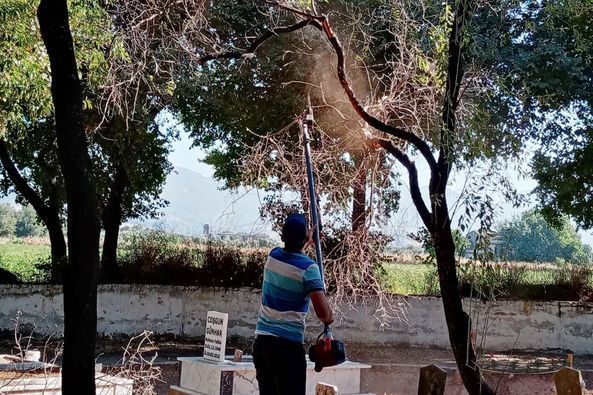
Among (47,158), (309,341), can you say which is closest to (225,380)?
(309,341)

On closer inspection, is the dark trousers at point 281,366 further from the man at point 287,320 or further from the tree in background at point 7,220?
the tree in background at point 7,220

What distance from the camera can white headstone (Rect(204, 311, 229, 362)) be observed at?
9289 mm

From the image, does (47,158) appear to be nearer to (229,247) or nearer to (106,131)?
(106,131)

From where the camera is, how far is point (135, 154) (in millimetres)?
17250

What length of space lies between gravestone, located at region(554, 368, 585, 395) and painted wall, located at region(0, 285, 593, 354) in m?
10.5

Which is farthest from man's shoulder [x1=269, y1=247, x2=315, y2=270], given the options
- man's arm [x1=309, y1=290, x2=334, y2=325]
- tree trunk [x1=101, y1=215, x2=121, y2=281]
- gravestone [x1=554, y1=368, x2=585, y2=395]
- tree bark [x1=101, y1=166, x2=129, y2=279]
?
tree trunk [x1=101, y1=215, x2=121, y2=281]

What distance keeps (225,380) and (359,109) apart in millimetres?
3615

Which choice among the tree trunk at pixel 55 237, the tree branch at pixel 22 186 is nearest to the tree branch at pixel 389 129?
the tree branch at pixel 22 186

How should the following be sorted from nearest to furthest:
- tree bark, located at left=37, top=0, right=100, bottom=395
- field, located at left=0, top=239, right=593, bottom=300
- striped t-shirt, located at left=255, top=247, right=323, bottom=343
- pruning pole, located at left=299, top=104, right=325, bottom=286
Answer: tree bark, located at left=37, top=0, right=100, bottom=395 → striped t-shirt, located at left=255, top=247, right=323, bottom=343 → pruning pole, located at left=299, top=104, right=325, bottom=286 → field, located at left=0, top=239, right=593, bottom=300

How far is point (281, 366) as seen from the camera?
213 inches

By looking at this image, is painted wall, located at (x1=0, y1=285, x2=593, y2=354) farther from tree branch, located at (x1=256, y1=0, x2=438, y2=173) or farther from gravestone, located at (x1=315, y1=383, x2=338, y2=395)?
gravestone, located at (x1=315, y1=383, x2=338, y2=395)

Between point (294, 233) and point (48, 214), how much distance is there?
586 inches

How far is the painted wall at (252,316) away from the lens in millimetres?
17281

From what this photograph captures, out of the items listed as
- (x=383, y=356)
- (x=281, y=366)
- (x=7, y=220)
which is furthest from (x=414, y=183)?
(x=7, y=220)
